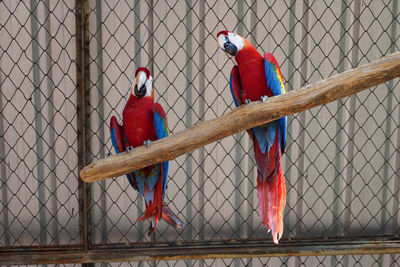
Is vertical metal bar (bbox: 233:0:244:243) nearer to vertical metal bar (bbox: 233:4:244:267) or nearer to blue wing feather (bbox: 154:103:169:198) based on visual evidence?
vertical metal bar (bbox: 233:4:244:267)

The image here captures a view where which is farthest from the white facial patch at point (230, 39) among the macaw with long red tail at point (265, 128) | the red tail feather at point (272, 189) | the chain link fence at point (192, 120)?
the chain link fence at point (192, 120)

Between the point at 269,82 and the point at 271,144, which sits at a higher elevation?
the point at 269,82

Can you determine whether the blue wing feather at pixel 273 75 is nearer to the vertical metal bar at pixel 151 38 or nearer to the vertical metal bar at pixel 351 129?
the vertical metal bar at pixel 151 38

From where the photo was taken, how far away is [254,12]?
1.36 metres

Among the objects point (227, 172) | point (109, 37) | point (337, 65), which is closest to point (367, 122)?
point (337, 65)

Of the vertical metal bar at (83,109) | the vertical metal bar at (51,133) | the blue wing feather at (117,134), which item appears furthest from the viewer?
the vertical metal bar at (51,133)

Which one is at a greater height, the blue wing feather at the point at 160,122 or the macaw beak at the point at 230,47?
the macaw beak at the point at 230,47

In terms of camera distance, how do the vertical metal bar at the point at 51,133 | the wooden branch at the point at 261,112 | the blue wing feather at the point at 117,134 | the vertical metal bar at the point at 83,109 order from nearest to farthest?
the wooden branch at the point at 261,112, the blue wing feather at the point at 117,134, the vertical metal bar at the point at 83,109, the vertical metal bar at the point at 51,133

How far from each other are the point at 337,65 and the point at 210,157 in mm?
628

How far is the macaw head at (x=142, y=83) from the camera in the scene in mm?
778

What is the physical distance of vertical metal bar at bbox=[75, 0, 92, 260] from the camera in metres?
1.22

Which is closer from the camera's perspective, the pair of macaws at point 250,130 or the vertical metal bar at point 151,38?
the pair of macaws at point 250,130

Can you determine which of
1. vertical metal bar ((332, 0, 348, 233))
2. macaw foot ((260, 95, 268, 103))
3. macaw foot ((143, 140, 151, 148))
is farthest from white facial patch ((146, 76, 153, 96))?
vertical metal bar ((332, 0, 348, 233))

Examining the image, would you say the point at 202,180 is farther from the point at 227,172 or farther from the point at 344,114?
the point at 344,114
